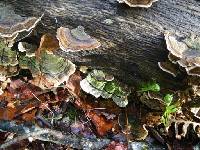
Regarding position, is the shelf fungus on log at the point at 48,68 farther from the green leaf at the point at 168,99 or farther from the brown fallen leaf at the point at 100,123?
the green leaf at the point at 168,99

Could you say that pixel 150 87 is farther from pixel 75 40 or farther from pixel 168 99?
pixel 75 40

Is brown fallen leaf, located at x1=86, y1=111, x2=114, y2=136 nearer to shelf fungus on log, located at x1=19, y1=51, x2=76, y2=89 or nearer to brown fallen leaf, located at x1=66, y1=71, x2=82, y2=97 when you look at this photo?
brown fallen leaf, located at x1=66, y1=71, x2=82, y2=97

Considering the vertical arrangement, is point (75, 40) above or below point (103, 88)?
above

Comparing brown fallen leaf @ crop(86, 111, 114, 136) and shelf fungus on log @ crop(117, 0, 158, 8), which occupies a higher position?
shelf fungus on log @ crop(117, 0, 158, 8)

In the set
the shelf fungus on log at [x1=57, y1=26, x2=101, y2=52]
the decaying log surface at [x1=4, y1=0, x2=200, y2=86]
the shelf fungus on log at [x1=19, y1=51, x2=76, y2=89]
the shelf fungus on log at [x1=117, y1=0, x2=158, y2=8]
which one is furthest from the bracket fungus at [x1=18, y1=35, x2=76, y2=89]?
the shelf fungus on log at [x1=117, y1=0, x2=158, y2=8]

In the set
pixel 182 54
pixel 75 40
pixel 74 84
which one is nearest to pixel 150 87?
pixel 182 54

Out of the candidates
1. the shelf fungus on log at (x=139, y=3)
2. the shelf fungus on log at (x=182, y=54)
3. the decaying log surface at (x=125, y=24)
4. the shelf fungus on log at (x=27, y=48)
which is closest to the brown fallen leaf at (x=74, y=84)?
the decaying log surface at (x=125, y=24)

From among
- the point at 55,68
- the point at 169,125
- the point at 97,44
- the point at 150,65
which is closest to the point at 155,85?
the point at 150,65
